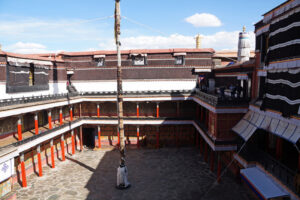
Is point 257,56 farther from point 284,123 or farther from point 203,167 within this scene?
point 203,167

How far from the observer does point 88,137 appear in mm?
32125

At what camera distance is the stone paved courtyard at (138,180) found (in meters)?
17.9

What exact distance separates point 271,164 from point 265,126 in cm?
271

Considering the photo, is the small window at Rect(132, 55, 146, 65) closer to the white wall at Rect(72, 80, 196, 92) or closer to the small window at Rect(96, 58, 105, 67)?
the white wall at Rect(72, 80, 196, 92)

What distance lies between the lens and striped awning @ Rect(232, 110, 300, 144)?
11.8 metres

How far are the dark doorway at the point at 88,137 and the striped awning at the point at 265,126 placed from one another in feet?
71.2

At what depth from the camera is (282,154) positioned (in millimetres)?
14891

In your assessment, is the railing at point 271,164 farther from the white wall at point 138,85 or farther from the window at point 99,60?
the window at point 99,60

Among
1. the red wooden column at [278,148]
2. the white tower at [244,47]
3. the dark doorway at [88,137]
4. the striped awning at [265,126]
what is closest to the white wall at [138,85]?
the dark doorway at [88,137]

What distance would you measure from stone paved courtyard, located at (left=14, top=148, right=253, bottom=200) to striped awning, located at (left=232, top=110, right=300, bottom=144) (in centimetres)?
545

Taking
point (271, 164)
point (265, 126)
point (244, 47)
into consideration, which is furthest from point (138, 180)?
point (244, 47)

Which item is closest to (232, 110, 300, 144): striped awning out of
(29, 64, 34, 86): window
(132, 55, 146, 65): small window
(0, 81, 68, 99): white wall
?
(132, 55, 146, 65): small window

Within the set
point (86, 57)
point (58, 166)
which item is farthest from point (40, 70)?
point (58, 166)

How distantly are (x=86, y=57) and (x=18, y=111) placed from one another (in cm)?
1504
